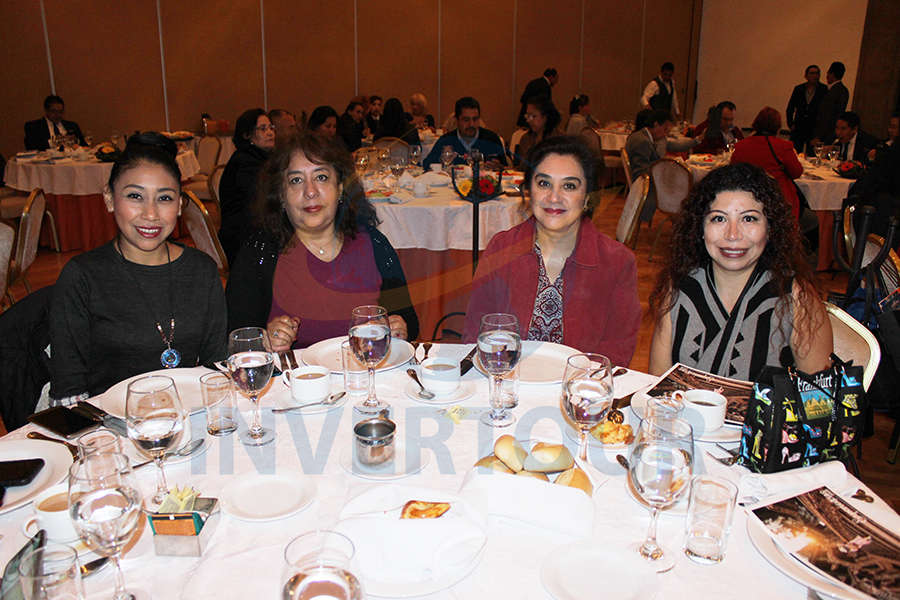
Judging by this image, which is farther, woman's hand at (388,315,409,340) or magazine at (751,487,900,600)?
woman's hand at (388,315,409,340)

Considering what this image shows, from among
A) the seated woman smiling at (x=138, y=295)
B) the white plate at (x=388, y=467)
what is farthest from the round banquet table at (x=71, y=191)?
the white plate at (x=388, y=467)

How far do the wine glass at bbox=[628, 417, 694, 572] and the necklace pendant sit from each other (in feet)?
4.81

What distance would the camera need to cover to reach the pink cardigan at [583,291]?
7.55 feet

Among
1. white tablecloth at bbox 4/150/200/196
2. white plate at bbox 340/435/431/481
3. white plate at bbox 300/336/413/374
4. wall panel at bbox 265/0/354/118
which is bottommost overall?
white plate at bbox 340/435/431/481

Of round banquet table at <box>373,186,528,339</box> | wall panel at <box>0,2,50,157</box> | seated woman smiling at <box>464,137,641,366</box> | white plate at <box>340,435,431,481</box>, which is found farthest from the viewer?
wall panel at <box>0,2,50,157</box>

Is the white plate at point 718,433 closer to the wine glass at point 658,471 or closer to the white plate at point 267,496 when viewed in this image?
the wine glass at point 658,471

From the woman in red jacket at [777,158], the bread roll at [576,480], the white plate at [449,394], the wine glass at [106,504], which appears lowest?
the white plate at [449,394]

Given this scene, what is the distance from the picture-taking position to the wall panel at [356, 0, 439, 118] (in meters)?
10.5

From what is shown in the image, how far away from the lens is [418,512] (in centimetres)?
101

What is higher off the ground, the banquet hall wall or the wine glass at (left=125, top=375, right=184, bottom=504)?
the banquet hall wall

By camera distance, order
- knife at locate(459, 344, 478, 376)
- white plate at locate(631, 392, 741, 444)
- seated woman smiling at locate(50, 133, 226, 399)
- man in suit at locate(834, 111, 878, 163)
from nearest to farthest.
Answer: white plate at locate(631, 392, 741, 444), knife at locate(459, 344, 478, 376), seated woman smiling at locate(50, 133, 226, 399), man in suit at locate(834, 111, 878, 163)

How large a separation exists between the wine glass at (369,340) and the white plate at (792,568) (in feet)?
2.57

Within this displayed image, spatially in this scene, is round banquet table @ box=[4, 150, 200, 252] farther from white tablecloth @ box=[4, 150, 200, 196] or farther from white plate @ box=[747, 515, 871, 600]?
white plate @ box=[747, 515, 871, 600]

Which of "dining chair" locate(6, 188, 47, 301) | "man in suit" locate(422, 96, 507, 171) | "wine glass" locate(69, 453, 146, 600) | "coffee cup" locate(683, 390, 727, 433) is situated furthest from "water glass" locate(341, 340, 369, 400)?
"man in suit" locate(422, 96, 507, 171)
